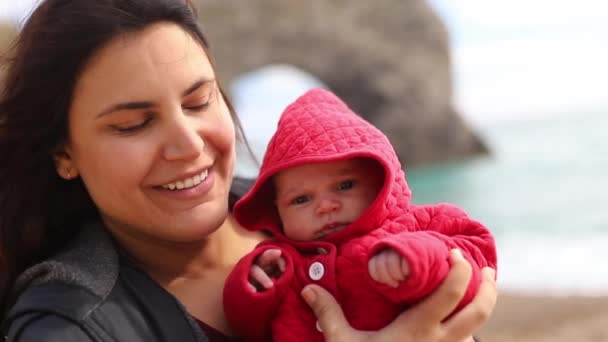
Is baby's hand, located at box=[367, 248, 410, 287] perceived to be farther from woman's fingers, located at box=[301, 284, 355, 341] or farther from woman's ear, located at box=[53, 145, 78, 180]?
woman's ear, located at box=[53, 145, 78, 180]

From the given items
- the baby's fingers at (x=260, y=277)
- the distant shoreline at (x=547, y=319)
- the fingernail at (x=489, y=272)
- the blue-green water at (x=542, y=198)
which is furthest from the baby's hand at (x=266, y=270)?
the blue-green water at (x=542, y=198)

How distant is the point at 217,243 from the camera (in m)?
2.31

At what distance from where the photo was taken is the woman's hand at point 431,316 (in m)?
1.74

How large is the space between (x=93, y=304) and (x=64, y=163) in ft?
1.43

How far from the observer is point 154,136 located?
6.22ft

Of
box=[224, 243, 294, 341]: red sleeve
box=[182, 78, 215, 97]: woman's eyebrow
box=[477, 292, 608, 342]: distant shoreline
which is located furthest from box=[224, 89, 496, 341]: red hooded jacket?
box=[477, 292, 608, 342]: distant shoreline

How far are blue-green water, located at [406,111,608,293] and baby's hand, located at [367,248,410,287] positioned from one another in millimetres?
6038

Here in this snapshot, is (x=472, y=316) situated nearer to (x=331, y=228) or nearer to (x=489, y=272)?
(x=489, y=272)

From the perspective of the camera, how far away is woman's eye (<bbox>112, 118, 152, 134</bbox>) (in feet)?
6.19

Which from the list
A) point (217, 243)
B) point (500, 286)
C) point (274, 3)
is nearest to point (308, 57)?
point (274, 3)

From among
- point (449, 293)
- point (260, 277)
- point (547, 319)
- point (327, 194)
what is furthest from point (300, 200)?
point (547, 319)

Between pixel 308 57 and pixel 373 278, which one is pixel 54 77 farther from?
pixel 308 57

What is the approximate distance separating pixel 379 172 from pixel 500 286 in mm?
6030

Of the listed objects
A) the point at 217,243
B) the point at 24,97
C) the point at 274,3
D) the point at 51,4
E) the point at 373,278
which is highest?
the point at 51,4
